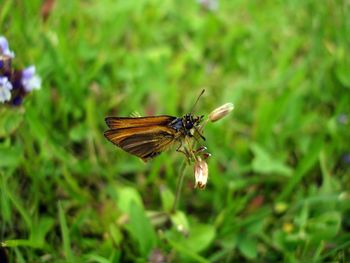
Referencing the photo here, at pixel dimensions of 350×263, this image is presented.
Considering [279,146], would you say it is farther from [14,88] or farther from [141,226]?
[14,88]

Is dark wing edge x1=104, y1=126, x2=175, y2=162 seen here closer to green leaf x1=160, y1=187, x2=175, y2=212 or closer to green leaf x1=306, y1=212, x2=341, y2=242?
green leaf x1=160, y1=187, x2=175, y2=212

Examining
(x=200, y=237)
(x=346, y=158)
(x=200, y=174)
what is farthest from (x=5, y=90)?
(x=346, y=158)

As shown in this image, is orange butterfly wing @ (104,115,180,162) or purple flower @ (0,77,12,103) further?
purple flower @ (0,77,12,103)

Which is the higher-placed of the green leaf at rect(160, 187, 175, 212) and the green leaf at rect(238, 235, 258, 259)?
the green leaf at rect(160, 187, 175, 212)

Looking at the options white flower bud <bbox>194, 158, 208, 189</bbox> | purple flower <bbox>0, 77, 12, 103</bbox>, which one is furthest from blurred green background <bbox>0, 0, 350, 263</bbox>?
white flower bud <bbox>194, 158, 208, 189</bbox>

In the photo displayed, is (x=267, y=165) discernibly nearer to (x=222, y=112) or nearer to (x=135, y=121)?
(x=222, y=112)

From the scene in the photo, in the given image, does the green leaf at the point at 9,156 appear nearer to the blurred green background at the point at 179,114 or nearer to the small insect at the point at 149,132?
the blurred green background at the point at 179,114
